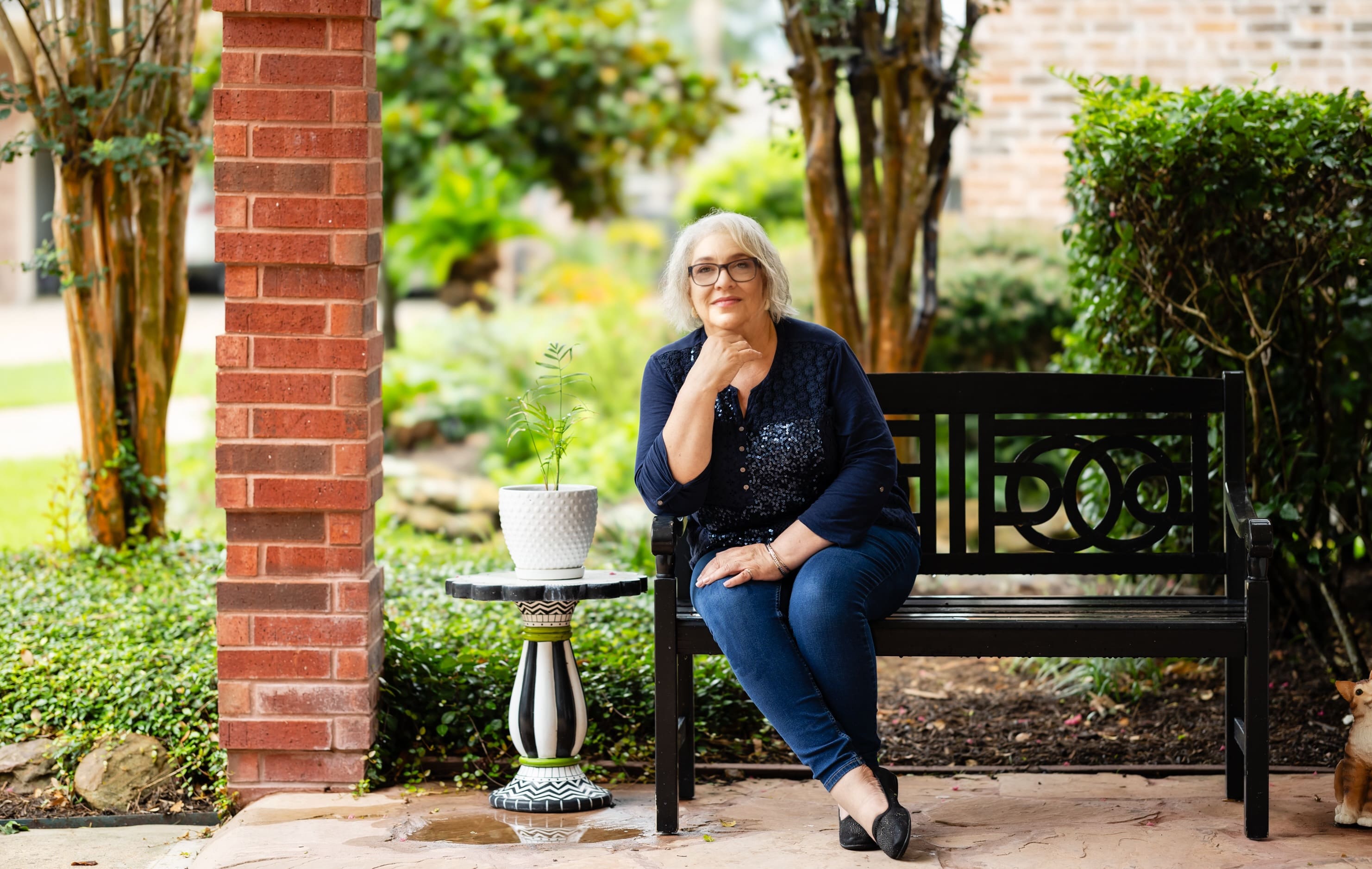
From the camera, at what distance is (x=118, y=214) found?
5.05 meters


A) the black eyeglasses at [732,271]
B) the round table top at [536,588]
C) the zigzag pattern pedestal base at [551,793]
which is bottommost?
the zigzag pattern pedestal base at [551,793]

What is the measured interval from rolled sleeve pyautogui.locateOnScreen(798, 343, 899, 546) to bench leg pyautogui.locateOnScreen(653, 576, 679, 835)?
39cm

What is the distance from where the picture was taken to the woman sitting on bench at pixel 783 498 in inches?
118

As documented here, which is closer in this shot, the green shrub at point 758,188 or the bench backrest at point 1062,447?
the bench backrest at point 1062,447

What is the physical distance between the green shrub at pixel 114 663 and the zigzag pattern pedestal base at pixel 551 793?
739mm

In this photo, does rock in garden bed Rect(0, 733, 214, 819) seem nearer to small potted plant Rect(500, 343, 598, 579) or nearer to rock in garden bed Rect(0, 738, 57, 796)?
rock in garden bed Rect(0, 738, 57, 796)

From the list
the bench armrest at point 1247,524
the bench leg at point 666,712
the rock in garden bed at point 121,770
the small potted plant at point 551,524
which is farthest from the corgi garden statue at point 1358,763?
the rock in garden bed at point 121,770

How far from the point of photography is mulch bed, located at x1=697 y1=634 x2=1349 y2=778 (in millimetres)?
3826

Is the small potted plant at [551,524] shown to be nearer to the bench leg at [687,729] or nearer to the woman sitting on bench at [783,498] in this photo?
the woman sitting on bench at [783,498]

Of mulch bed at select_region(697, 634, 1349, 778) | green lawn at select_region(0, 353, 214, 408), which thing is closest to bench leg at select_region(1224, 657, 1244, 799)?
mulch bed at select_region(697, 634, 1349, 778)

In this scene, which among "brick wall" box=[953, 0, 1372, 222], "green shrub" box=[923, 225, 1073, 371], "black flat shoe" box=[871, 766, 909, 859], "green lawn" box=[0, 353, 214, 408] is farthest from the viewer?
"green lawn" box=[0, 353, 214, 408]

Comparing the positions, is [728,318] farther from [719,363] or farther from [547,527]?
[547,527]

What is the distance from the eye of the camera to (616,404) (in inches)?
350

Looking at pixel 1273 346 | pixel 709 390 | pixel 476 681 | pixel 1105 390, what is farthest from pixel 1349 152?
pixel 476 681
